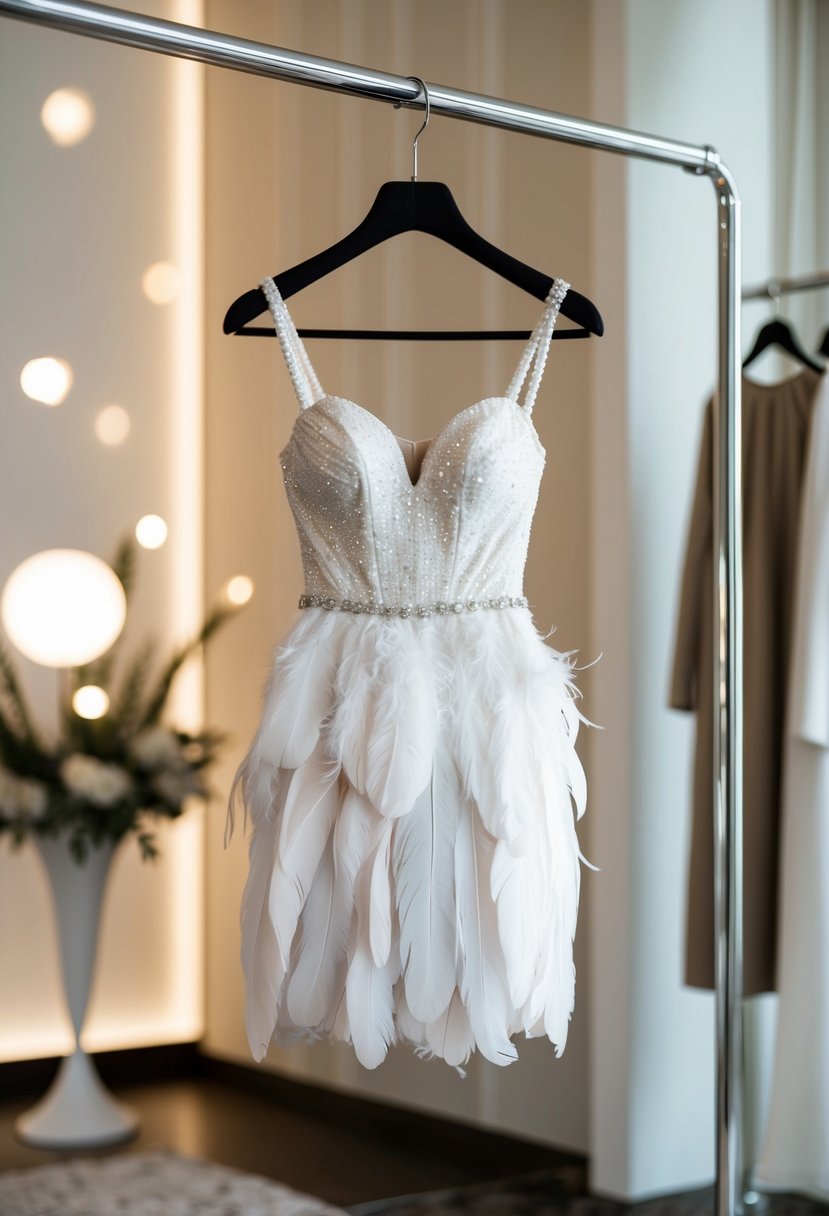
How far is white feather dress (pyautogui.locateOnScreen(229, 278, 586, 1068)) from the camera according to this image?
1457mm

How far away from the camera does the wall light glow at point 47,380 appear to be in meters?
3.65

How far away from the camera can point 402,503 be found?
62.0 inches

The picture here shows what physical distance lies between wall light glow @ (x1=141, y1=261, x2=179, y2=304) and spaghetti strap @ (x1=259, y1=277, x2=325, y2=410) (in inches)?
96.3

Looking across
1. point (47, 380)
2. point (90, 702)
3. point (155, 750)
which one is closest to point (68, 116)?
point (47, 380)

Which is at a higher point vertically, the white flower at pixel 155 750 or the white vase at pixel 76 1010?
the white flower at pixel 155 750

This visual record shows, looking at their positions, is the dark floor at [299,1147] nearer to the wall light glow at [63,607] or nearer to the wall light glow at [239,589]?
the wall light glow at [63,607]

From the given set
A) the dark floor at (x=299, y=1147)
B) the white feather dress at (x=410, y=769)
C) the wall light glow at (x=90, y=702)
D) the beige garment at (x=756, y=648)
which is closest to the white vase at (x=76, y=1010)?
the dark floor at (x=299, y=1147)

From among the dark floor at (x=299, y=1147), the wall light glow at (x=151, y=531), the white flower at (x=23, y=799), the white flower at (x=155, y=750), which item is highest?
the wall light glow at (x=151, y=531)

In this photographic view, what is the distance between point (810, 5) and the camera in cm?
343

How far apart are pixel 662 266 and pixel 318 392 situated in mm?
1640

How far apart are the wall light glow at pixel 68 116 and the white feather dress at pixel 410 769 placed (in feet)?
8.05

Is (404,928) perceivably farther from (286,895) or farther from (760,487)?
(760,487)

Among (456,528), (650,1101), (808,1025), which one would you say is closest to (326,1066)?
(650,1101)

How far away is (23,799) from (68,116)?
1.87 meters
